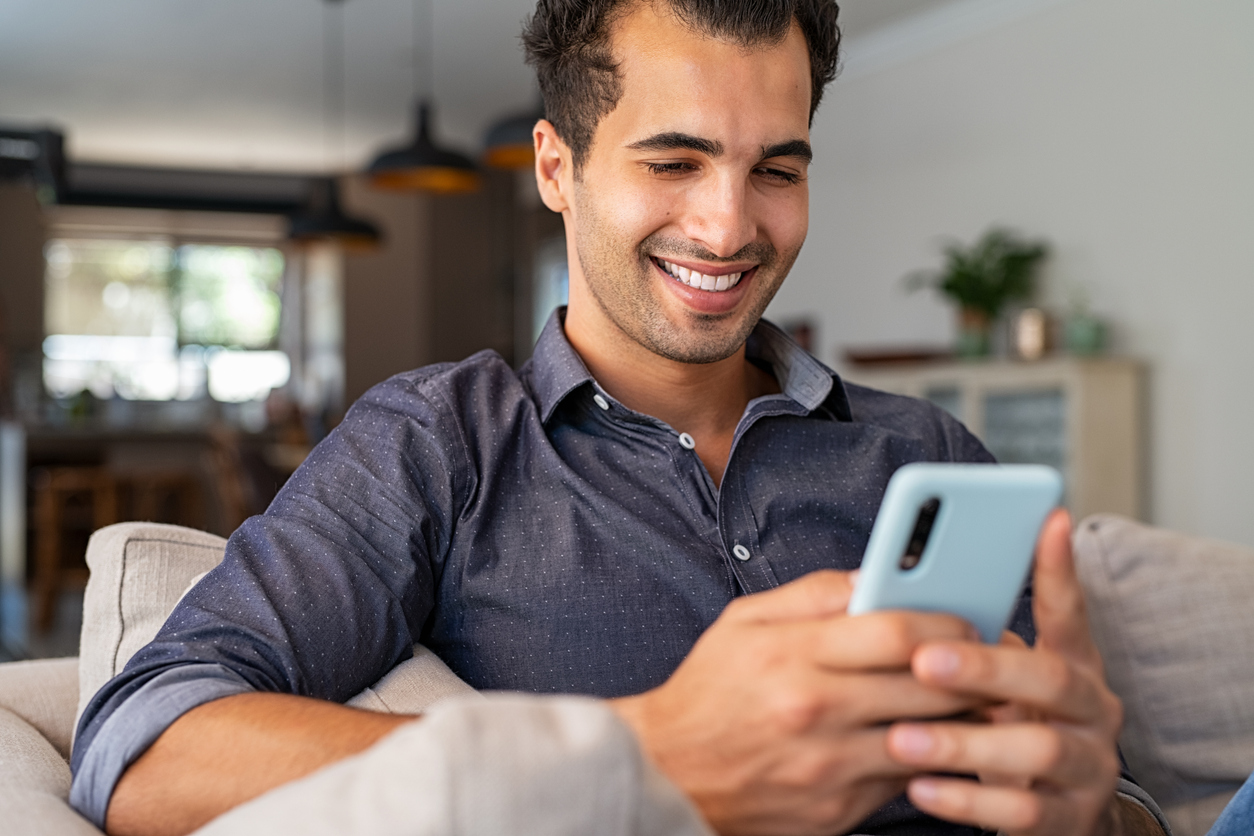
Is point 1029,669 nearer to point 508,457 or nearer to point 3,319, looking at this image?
point 508,457

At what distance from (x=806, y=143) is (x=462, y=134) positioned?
7588 mm

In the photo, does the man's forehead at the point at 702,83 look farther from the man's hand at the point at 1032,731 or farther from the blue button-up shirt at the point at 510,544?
the man's hand at the point at 1032,731

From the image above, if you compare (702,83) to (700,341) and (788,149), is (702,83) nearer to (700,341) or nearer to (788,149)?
(788,149)

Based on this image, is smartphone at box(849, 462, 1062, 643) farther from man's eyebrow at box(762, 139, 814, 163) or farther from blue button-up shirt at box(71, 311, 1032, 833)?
man's eyebrow at box(762, 139, 814, 163)

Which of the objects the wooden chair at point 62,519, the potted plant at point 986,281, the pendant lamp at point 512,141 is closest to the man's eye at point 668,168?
the pendant lamp at point 512,141

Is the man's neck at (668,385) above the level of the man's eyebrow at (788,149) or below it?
below

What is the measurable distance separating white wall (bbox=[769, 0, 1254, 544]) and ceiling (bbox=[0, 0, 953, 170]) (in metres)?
0.48

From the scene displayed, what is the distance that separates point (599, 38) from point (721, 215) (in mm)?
261

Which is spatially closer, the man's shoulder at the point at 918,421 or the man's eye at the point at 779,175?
the man's eye at the point at 779,175

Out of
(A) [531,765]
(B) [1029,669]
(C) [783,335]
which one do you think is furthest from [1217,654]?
(A) [531,765]

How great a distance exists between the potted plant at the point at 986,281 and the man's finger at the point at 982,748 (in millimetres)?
4371

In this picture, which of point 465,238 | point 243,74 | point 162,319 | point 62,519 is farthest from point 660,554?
point 162,319

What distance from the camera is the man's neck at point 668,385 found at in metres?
1.30

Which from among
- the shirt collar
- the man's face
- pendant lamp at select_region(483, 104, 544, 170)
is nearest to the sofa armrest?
the shirt collar
